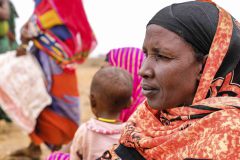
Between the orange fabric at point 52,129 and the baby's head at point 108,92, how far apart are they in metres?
2.92

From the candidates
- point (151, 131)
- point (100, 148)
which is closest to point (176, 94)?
point (151, 131)

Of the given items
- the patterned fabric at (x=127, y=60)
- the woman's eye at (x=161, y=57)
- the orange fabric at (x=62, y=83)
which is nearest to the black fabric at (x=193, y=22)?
the woman's eye at (x=161, y=57)

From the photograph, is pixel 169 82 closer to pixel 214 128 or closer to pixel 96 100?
pixel 214 128

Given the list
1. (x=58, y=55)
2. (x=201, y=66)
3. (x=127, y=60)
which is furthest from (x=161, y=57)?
(x=58, y=55)

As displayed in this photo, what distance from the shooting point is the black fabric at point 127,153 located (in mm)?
2068

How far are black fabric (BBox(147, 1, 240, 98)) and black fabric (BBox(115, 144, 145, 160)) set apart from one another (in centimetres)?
44

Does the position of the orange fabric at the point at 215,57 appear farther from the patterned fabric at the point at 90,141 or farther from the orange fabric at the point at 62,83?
the orange fabric at the point at 62,83

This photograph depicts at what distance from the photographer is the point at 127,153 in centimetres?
212

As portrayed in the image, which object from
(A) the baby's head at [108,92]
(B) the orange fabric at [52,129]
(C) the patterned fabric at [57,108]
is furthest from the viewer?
(B) the orange fabric at [52,129]

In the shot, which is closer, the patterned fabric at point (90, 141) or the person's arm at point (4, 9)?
the patterned fabric at point (90, 141)

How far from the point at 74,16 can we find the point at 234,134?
14.1ft

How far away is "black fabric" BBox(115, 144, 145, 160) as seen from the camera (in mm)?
2068

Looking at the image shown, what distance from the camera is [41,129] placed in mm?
5797

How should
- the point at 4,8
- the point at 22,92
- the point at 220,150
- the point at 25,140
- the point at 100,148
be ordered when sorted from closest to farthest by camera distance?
1. the point at 220,150
2. the point at 100,148
3. the point at 22,92
4. the point at 4,8
5. the point at 25,140
